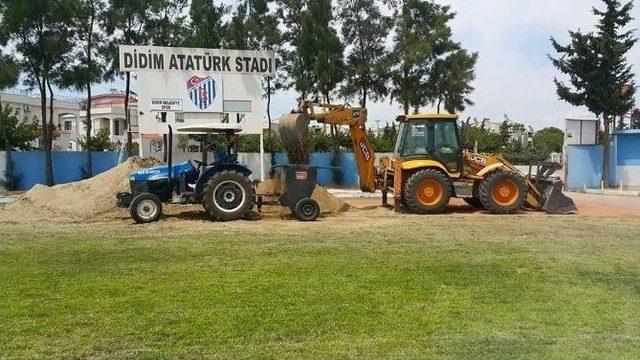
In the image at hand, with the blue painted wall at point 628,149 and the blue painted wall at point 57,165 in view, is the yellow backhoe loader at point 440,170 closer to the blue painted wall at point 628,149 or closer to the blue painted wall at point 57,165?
the blue painted wall at point 628,149

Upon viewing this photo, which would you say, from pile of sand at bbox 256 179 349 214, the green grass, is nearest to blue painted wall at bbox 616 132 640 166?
pile of sand at bbox 256 179 349 214

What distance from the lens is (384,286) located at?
747 cm

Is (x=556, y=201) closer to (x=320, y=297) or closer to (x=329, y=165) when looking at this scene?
(x=320, y=297)

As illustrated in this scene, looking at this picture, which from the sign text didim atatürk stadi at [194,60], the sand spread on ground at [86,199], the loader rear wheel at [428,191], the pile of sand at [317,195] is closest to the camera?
the sand spread on ground at [86,199]

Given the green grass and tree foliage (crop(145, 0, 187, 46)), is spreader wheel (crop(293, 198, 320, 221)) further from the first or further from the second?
tree foliage (crop(145, 0, 187, 46))

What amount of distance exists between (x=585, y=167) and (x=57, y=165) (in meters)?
23.1

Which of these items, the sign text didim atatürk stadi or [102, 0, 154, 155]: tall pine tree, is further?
[102, 0, 154, 155]: tall pine tree

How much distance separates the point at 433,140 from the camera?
16.3 meters

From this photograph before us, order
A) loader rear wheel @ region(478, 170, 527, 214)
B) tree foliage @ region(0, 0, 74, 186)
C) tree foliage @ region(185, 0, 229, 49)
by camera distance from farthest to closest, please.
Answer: tree foliage @ region(185, 0, 229, 49) < tree foliage @ region(0, 0, 74, 186) < loader rear wheel @ region(478, 170, 527, 214)

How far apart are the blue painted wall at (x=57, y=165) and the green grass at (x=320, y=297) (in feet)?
65.5

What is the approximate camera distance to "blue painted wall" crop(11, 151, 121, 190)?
3011 centimetres

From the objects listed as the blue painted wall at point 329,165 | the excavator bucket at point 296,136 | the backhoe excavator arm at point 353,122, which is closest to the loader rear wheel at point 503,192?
the backhoe excavator arm at point 353,122

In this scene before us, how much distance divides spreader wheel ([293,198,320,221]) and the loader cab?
2773 mm

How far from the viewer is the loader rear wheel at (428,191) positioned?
15.8 meters
